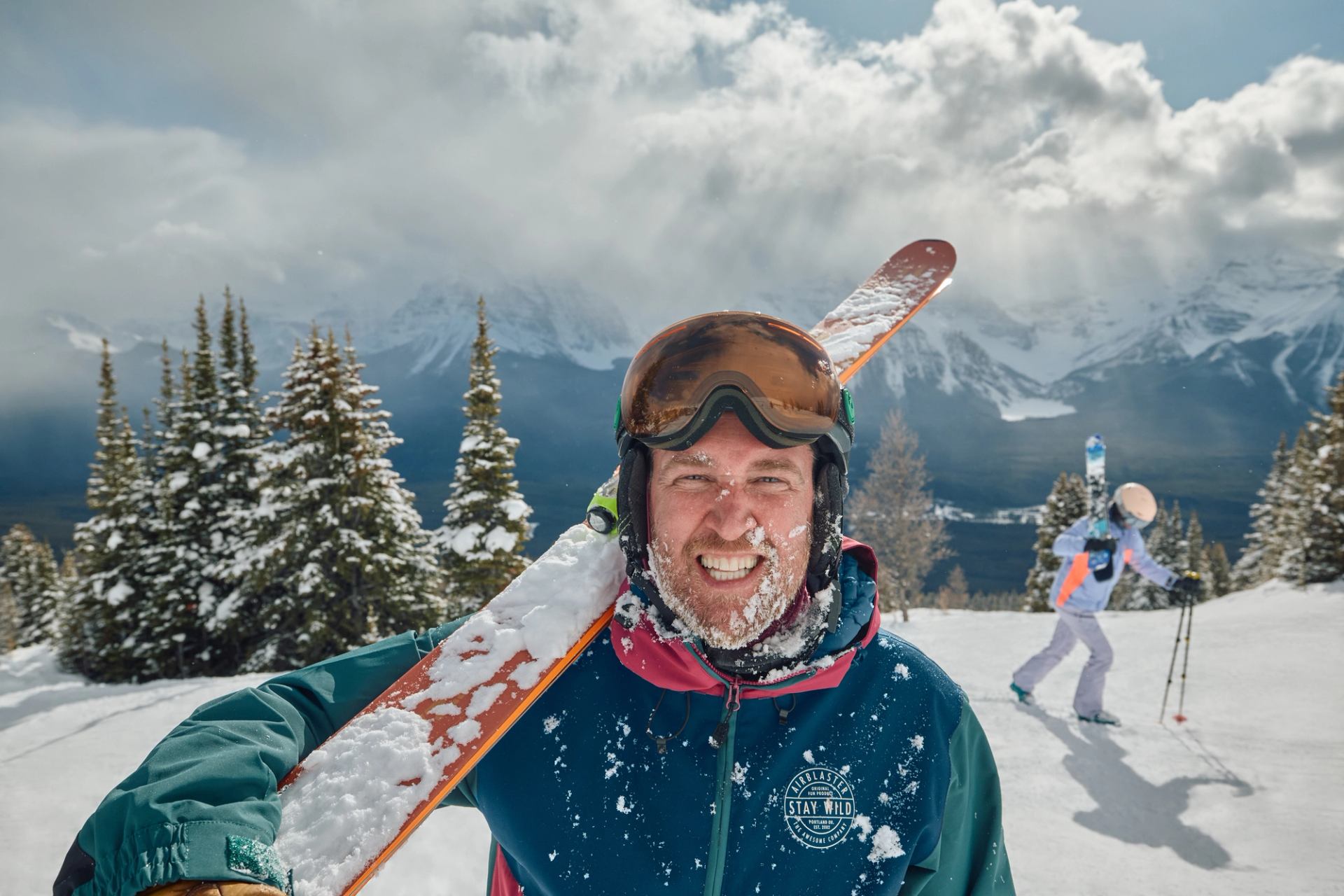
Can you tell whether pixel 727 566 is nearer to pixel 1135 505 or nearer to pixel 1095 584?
pixel 1095 584

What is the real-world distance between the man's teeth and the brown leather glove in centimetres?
115

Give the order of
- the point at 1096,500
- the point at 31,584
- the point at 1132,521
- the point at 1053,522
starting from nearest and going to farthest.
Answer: the point at 1132,521
the point at 1096,500
the point at 1053,522
the point at 31,584

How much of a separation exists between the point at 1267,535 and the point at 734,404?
46.8 m

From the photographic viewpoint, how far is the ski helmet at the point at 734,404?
1.89m

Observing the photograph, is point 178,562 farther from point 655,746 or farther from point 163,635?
point 655,746

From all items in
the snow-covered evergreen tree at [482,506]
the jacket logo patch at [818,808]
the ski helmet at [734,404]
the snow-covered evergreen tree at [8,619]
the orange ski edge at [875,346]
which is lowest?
the snow-covered evergreen tree at [8,619]

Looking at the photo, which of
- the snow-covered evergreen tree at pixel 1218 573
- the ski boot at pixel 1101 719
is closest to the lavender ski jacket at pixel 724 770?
the ski boot at pixel 1101 719

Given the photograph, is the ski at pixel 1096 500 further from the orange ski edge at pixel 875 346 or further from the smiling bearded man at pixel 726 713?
the smiling bearded man at pixel 726 713

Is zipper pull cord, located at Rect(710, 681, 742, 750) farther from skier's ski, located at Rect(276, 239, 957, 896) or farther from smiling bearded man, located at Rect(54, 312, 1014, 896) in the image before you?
skier's ski, located at Rect(276, 239, 957, 896)

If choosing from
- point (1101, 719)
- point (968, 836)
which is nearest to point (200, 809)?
point (968, 836)

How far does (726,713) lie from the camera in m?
1.72

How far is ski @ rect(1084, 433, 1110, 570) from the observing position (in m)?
6.89

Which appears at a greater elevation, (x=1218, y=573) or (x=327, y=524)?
(x=327, y=524)

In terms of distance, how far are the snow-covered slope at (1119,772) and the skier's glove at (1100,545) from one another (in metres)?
1.82
